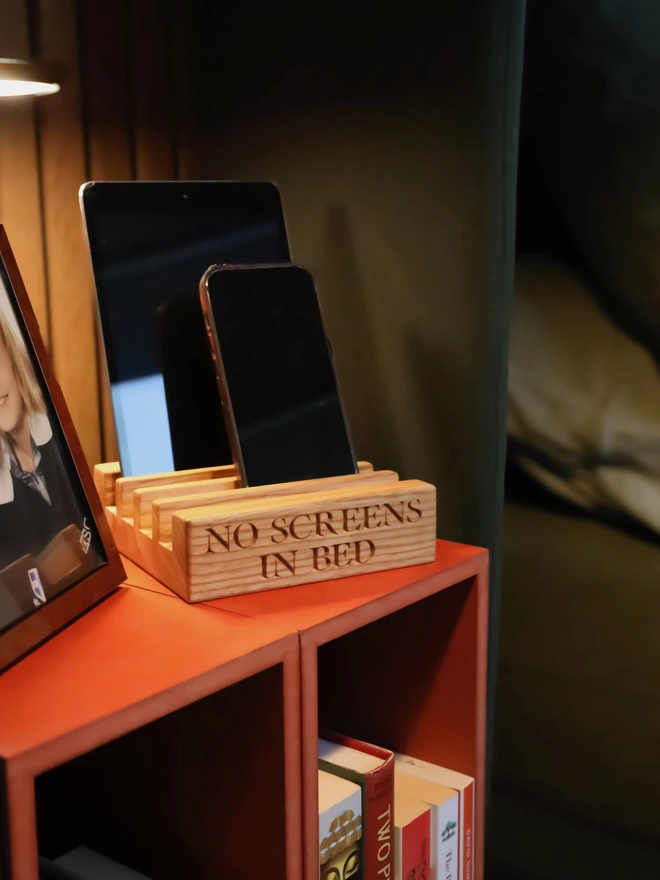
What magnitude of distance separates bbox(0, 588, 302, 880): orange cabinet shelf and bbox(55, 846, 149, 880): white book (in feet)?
0.05

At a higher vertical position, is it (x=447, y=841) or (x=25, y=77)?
(x=25, y=77)

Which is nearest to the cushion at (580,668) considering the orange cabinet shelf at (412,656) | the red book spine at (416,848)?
the orange cabinet shelf at (412,656)

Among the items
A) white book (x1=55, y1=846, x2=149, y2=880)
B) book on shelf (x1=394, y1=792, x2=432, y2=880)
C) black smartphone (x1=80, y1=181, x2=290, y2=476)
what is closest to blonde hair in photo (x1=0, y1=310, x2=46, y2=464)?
black smartphone (x1=80, y1=181, x2=290, y2=476)

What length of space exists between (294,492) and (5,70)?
0.51 meters

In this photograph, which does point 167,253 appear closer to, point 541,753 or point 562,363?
point 562,363

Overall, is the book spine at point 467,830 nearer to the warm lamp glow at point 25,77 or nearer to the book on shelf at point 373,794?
the book on shelf at point 373,794

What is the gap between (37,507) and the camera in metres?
0.79

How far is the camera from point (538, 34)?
4.64 ft

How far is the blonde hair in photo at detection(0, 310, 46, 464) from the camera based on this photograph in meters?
0.82

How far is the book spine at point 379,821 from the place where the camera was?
2.96 ft

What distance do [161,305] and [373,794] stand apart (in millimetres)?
594

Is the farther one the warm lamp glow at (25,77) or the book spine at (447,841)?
the book spine at (447,841)

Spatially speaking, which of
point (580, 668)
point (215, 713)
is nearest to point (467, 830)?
point (215, 713)

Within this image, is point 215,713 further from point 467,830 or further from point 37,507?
point 467,830
